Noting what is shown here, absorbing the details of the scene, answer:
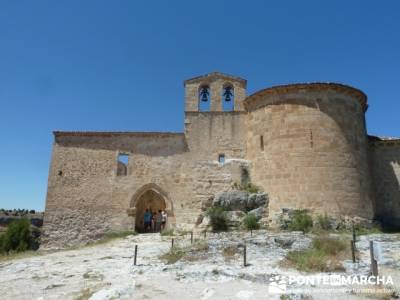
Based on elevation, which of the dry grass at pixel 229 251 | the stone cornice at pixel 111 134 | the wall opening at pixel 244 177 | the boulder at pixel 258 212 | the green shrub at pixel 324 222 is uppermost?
the stone cornice at pixel 111 134

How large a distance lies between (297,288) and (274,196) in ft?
26.1

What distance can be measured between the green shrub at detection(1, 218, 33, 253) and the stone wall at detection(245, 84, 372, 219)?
36.7ft

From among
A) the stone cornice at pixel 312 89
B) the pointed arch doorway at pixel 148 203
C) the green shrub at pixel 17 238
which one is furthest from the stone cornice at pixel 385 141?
the green shrub at pixel 17 238

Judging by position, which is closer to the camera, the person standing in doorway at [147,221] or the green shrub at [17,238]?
the green shrub at [17,238]

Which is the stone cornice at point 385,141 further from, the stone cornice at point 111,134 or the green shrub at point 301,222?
the stone cornice at point 111,134

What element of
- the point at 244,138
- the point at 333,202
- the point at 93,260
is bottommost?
the point at 93,260

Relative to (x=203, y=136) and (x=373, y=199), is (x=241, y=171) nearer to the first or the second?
(x=203, y=136)

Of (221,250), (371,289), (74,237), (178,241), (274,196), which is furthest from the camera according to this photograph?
(74,237)

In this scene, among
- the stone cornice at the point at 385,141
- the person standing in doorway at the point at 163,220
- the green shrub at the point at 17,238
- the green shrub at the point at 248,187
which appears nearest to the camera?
the green shrub at the point at 248,187

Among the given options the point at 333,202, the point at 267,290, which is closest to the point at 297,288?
the point at 267,290

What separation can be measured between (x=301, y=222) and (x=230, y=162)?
4.72m

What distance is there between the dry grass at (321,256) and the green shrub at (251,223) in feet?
11.9

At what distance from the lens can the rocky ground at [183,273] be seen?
24.4ft

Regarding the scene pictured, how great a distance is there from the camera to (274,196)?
50.1 feet
